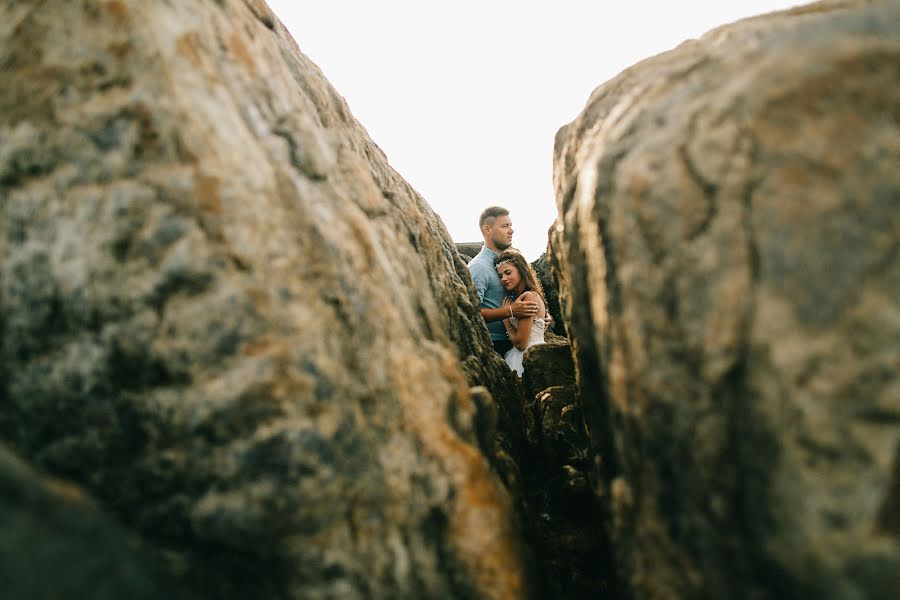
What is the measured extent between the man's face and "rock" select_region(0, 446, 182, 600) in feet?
15.6

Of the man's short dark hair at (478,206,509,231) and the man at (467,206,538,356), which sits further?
the man's short dark hair at (478,206,509,231)

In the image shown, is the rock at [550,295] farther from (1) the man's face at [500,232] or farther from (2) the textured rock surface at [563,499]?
(2) the textured rock surface at [563,499]

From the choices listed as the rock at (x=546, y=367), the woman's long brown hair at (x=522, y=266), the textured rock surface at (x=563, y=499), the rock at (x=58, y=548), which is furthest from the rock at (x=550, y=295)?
the rock at (x=58, y=548)

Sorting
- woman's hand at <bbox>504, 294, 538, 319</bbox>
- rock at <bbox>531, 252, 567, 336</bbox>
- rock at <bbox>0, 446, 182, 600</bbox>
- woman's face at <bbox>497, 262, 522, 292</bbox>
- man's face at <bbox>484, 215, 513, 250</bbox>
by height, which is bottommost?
rock at <bbox>531, 252, 567, 336</bbox>

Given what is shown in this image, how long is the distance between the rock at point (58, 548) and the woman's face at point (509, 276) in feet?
13.8

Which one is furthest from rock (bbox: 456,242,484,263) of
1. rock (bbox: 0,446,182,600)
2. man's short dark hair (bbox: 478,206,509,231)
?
rock (bbox: 0,446,182,600)

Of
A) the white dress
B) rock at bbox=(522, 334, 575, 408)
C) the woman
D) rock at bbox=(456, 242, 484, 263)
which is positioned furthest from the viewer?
rock at bbox=(456, 242, 484, 263)

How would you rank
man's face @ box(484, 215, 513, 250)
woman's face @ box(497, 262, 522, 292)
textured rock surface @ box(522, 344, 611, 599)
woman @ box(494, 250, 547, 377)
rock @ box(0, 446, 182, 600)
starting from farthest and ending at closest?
man's face @ box(484, 215, 513, 250)
woman's face @ box(497, 262, 522, 292)
woman @ box(494, 250, 547, 377)
textured rock surface @ box(522, 344, 611, 599)
rock @ box(0, 446, 182, 600)

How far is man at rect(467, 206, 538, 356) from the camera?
4.93 meters

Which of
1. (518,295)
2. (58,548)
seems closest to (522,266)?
(518,295)

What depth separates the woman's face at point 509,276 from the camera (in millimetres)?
5164

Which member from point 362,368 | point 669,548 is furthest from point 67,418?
point 669,548

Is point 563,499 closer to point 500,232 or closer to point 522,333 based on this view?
point 522,333

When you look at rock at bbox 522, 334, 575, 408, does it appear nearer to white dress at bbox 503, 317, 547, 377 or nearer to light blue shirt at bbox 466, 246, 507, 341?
white dress at bbox 503, 317, 547, 377
